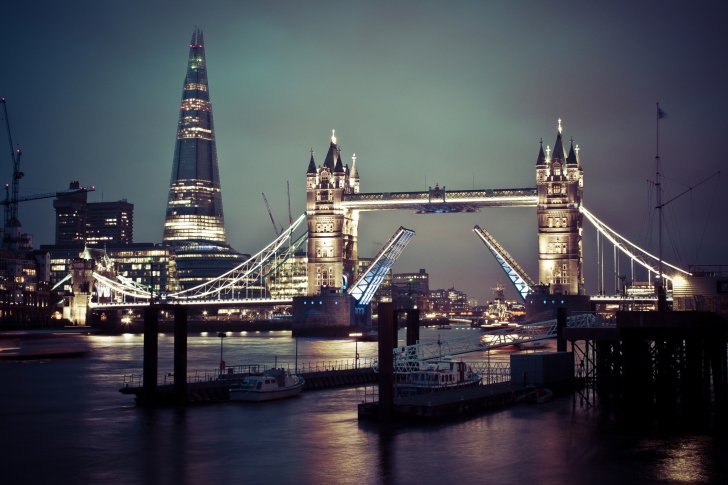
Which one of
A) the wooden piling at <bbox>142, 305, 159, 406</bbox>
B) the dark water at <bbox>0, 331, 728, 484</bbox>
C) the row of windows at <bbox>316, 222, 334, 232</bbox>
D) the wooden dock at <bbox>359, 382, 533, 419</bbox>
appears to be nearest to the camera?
the dark water at <bbox>0, 331, 728, 484</bbox>

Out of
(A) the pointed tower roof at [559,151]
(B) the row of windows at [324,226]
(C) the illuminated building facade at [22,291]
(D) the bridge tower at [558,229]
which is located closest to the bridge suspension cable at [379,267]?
(B) the row of windows at [324,226]

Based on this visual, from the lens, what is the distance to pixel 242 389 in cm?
5641

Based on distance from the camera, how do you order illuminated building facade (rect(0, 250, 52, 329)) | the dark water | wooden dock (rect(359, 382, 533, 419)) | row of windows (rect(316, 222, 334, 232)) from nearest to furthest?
the dark water < wooden dock (rect(359, 382, 533, 419)) < row of windows (rect(316, 222, 334, 232)) < illuminated building facade (rect(0, 250, 52, 329))

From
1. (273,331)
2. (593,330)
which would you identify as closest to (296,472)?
(593,330)

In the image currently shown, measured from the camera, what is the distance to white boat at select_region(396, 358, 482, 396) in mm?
55031

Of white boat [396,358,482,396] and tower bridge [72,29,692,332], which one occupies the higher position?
Answer: tower bridge [72,29,692,332]

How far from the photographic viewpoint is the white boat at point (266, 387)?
184 feet

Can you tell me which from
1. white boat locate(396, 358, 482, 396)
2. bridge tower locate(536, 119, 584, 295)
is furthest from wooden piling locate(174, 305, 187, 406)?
bridge tower locate(536, 119, 584, 295)

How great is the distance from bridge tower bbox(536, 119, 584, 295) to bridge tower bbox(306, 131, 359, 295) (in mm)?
26842

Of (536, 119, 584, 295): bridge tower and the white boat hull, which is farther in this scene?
(536, 119, 584, 295): bridge tower

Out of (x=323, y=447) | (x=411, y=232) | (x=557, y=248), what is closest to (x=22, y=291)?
(x=411, y=232)

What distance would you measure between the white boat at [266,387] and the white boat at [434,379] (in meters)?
6.24

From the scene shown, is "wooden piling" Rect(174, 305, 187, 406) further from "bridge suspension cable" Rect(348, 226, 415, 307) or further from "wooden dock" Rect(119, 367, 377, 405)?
"bridge suspension cable" Rect(348, 226, 415, 307)

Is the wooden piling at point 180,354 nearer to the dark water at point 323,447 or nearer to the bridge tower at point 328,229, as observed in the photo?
the dark water at point 323,447
